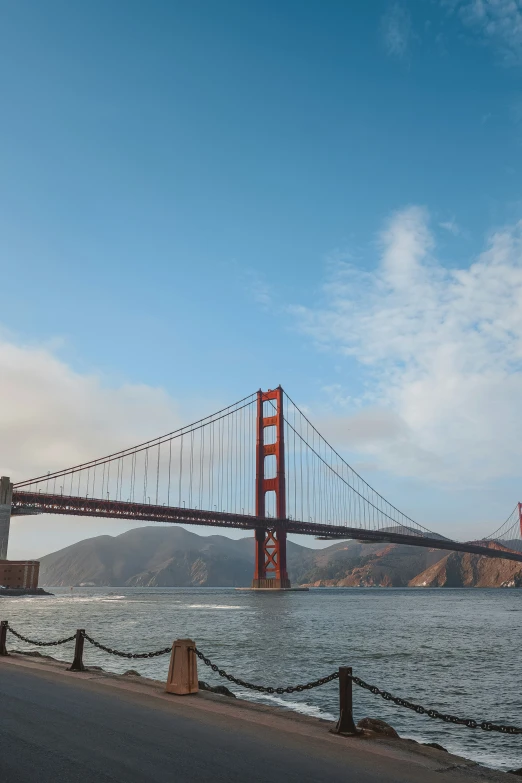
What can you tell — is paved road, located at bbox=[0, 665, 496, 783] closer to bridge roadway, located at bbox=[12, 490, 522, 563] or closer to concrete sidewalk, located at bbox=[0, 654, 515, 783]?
concrete sidewalk, located at bbox=[0, 654, 515, 783]

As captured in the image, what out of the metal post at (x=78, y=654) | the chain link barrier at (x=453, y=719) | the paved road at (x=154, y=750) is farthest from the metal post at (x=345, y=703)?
the metal post at (x=78, y=654)

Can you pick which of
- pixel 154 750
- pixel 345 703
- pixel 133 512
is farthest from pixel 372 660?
pixel 133 512

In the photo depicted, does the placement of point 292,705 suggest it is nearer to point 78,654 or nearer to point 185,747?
point 78,654

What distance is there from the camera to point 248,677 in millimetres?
20547

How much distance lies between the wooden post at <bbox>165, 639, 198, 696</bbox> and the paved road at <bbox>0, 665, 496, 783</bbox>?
120 centimetres

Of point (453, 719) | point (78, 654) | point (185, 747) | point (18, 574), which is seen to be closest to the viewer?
point (185, 747)

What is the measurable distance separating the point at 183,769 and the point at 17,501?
86152 mm

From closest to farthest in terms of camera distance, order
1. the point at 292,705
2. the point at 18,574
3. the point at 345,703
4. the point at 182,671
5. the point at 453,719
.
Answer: the point at 453,719 → the point at 345,703 → the point at 182,671 → the point at 292,705 → the point at 18,574

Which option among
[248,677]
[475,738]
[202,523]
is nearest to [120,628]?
[248,677]

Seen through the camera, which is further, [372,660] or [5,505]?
[5,505]

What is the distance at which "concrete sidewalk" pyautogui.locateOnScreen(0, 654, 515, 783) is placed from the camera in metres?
6.63

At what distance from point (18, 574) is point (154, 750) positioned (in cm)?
10047

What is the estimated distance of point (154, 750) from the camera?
7.48 metres

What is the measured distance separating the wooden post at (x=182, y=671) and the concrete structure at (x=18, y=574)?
91372 millimetres
